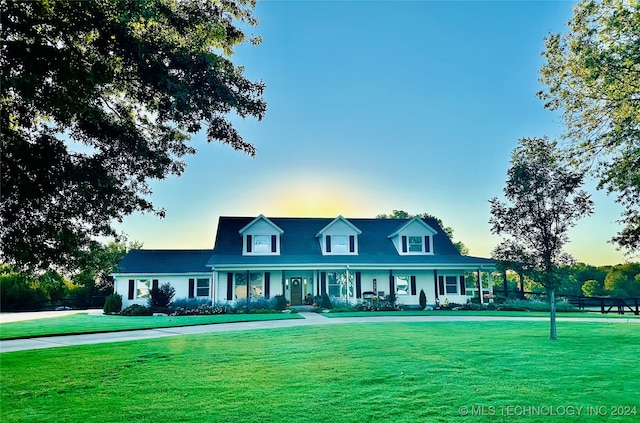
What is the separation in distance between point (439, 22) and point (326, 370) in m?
12.9

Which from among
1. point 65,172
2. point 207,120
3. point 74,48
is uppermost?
point 74,48

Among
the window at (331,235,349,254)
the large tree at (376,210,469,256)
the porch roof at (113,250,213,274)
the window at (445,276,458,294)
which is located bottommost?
the window at (445,276,458,294)

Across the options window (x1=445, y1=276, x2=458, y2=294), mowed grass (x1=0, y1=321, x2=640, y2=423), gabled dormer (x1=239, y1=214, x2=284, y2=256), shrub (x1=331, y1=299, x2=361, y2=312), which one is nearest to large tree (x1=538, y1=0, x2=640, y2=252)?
mowed grass (x1=0, y1=321, x2=640, y2=423)

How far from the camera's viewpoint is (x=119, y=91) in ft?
28.0

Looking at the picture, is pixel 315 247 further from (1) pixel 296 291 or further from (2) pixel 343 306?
(2) pixel 343 306

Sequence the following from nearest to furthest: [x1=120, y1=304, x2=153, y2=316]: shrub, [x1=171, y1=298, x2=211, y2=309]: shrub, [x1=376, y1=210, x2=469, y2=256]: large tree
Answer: [x1=120, y1=304, x2=153, y2=316]: shrub
[x1=171, y1=298, x2=211, y2=309]: shrub
[x1=376, y1=210, x2=469, y2=256]: large tree

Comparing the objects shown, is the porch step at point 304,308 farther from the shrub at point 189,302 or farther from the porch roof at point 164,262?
the porch roof at point 164,262

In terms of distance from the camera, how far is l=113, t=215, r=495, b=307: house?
1123 inches

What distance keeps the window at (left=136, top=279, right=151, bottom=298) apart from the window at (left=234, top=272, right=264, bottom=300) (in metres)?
6.47

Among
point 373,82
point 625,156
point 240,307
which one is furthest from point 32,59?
point 240,307

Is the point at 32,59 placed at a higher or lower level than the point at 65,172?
higher

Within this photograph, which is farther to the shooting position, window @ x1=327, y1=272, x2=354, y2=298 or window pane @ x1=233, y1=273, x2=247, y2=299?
window @ x1=327, y1=272, x2=354, y2=298

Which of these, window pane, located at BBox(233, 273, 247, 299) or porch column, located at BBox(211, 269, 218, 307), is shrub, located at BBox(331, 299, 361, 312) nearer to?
window pane, located at BBox(233, 273, 247, 299)

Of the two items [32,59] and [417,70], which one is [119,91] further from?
[417,70]
